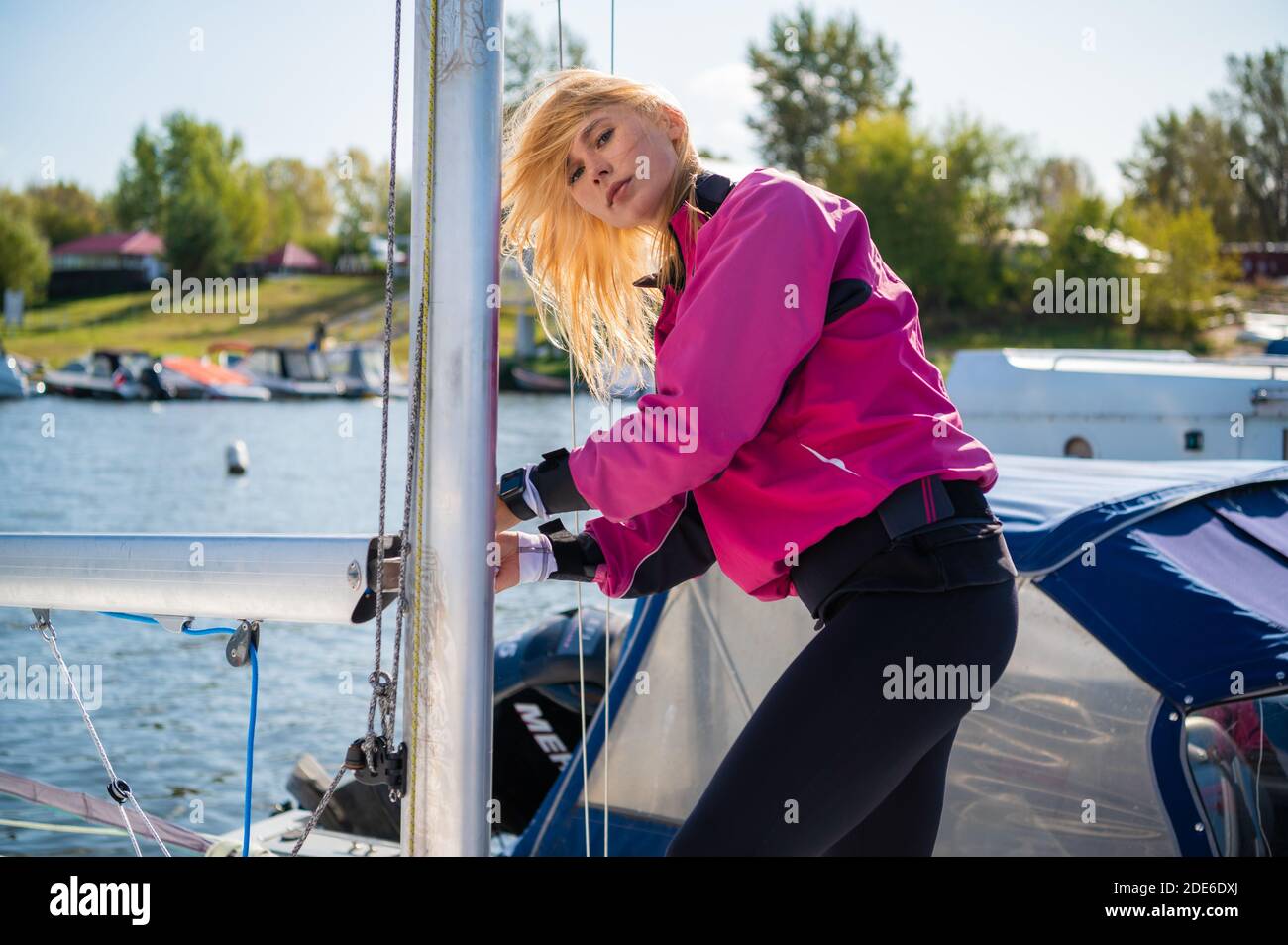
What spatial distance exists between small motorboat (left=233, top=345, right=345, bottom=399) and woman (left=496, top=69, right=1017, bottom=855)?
51.8 metres

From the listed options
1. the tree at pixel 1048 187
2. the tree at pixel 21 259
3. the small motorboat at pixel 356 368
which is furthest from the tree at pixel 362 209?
the tree at pixel 1048 187

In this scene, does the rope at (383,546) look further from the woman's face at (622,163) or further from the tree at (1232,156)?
the tree at (1232,156)

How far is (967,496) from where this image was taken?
2.05m

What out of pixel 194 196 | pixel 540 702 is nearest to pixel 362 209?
pixel 194 196

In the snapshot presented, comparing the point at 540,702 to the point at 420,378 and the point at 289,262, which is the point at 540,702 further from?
the point at 289,262

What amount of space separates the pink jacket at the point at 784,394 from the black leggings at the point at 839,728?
177mm

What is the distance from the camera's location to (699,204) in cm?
220

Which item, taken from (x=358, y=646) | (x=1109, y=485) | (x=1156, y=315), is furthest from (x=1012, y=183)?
(x=1109, y=485)

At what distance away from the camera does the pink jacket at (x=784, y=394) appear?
1.95 m

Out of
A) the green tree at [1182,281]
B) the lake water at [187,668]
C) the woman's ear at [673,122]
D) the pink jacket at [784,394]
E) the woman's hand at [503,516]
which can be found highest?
the green tree at [1182,281]

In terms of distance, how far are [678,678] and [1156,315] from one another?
53.6 m

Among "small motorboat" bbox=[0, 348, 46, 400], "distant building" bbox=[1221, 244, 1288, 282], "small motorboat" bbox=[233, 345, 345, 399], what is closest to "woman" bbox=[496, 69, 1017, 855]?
"small motorboat" bbox=[0, 348, 46, 400]

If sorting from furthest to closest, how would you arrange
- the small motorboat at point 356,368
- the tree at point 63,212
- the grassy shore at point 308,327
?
the tree at point 63,212 < the small motorboat at point 356,368 < the grassy shore at point 308,327
